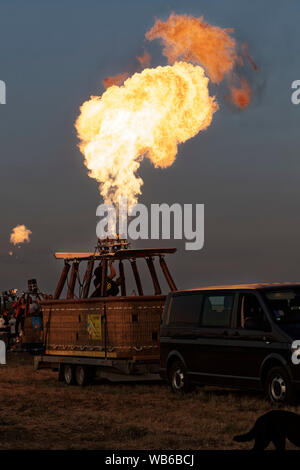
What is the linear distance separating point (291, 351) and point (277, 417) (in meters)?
6.31

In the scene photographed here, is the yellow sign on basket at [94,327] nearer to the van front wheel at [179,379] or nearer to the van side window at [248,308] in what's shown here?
the van front wheel at [179,379]

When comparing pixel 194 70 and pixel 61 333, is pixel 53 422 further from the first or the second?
pixel 194 70

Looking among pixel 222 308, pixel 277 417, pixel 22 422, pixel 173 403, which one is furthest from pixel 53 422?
pixel 277 417

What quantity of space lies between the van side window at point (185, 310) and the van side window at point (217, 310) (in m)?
0.26

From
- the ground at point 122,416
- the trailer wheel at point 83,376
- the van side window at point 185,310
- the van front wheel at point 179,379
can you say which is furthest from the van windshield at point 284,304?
the trailer wheel at point 83,376

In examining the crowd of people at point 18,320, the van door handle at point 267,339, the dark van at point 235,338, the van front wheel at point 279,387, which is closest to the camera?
the van front wheel at point 279,387

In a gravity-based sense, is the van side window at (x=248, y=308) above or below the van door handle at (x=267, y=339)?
above

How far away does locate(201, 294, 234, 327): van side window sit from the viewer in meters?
17.0

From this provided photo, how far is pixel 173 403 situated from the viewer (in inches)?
661

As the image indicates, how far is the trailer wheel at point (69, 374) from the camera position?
21.7 meters

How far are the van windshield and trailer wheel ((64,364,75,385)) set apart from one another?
7.08 m

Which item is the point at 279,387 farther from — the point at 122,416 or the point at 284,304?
the point at 122,416

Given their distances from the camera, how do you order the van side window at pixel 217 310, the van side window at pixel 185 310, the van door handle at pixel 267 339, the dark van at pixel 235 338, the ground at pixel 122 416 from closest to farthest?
the ground at pixel 122 416 → the dark van at pixel 235 338 → the van door handle at pixel 267 339 → the van side window at pixel 217 310 → the van side window at pixel 185 310

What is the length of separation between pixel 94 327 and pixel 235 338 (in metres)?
5.34
